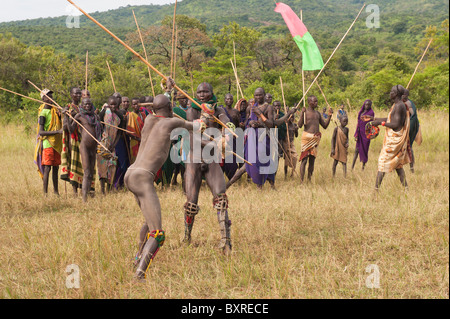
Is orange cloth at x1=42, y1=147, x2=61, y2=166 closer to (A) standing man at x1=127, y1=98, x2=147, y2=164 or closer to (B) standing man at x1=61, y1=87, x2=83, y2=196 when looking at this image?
(B) standing man at x1=61, y1=87, x2=83, y2=196

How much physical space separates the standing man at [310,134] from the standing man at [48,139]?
477 centimetres

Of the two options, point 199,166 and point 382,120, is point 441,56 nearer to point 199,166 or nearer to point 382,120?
point 382,120

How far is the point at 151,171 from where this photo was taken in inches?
166

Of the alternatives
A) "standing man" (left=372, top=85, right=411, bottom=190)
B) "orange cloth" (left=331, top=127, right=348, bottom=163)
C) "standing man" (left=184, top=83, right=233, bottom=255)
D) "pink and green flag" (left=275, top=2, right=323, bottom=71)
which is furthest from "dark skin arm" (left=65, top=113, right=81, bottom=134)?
"orange cloth" (left=331, top=127, right=348, bottom=163)

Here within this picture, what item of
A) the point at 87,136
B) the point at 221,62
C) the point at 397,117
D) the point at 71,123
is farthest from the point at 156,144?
the point at 221,62

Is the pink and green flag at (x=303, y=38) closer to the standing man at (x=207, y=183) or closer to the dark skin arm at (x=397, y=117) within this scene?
the dark skin arm at (x=397, y=117)

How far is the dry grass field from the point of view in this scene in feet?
12.9

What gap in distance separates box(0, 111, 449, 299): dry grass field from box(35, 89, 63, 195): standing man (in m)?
0.57

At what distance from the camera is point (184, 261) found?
4617mm

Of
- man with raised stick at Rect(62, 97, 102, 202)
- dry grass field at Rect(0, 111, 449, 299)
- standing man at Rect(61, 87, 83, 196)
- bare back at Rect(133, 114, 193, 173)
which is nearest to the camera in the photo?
dry grass field at Rect(0, 111, 449, 299)

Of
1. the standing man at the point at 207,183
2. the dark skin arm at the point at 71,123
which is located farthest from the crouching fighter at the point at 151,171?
the dark skin arm at the point at 71,123

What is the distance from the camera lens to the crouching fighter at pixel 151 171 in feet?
13.2

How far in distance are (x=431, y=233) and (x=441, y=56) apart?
3686 cm

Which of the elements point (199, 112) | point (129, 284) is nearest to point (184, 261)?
point (129, 284)
